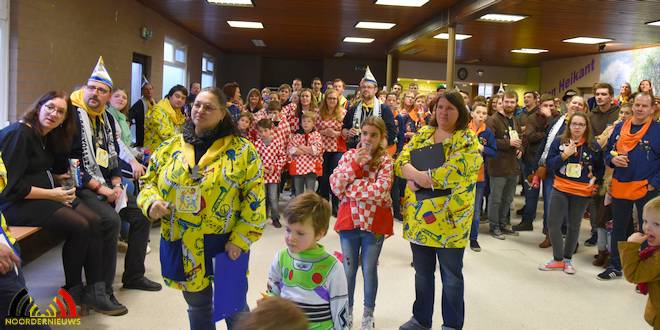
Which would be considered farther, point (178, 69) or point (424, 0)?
point (178, 69)

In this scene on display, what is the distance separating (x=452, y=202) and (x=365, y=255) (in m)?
0.62

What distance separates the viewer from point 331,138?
6.27 m


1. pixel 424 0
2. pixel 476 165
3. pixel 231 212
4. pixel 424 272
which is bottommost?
pixel 424 272

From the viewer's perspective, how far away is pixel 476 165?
297cm

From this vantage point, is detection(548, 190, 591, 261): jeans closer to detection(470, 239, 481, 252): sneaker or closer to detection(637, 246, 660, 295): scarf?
detection(470, 239, 481, 252): sneaker

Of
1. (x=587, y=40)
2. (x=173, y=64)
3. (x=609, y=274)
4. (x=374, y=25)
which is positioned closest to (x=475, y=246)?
(x=609, y=274)

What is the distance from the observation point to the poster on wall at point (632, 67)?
514 inches

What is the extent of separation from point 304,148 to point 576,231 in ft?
9.69

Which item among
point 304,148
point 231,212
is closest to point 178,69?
point 304,148

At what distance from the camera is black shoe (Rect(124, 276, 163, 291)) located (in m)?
3.86

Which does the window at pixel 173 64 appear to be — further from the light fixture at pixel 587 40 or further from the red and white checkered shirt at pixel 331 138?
the light fixture at pixel 587 40

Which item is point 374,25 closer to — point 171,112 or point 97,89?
point 171,112

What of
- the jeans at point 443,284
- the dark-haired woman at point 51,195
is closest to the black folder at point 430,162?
the jeans at point 443,284

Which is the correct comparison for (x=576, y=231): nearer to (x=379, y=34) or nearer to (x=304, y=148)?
(x=304, y=148)
